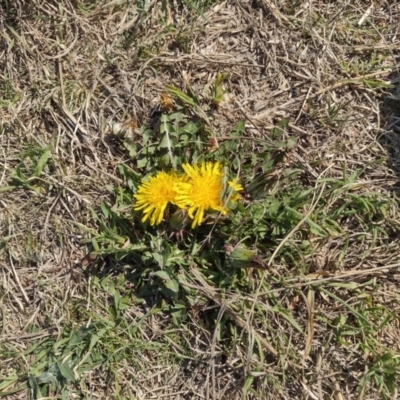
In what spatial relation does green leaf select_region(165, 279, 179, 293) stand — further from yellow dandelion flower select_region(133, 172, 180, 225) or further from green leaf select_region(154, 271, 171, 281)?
yellow dandelion flower select_region(133, 172, 180, 225)

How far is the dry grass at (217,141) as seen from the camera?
231 cm

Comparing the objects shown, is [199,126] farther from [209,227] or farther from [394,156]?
[394,156]

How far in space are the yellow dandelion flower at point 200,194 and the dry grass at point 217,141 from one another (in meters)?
A: 0.25

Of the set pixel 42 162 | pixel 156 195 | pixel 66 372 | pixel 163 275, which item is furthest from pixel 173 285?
pixel 42 162

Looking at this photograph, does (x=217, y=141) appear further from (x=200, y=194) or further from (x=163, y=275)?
(x=163, y=275)

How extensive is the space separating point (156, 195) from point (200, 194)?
0.18 metres

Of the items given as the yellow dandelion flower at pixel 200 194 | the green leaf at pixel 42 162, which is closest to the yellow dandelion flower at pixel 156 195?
the yellow dandelion flower at pixel 200 194

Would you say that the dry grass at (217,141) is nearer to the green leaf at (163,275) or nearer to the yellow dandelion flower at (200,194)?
the green leaf at (163,275)

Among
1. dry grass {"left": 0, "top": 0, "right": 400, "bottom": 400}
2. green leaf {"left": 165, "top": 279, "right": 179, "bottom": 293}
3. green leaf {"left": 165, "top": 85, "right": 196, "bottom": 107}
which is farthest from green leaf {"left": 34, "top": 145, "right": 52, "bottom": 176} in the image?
green leaf {"left": 165, "top": 279, "right": 179, "bottom": 293}

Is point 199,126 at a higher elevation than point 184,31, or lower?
lower

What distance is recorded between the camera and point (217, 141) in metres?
2.36

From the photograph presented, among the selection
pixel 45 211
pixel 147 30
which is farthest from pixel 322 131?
pixel 45 211

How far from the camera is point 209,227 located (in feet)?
7.54

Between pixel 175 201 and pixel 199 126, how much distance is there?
0.37 meters
